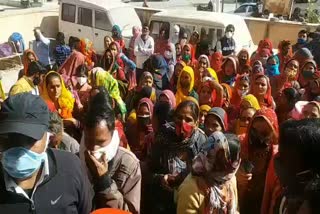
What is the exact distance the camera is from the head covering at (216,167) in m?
2.99

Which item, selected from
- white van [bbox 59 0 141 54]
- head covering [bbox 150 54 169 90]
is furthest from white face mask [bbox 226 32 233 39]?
white van [bbox 59 0 141 54]

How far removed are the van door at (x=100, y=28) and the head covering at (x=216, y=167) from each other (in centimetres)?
990

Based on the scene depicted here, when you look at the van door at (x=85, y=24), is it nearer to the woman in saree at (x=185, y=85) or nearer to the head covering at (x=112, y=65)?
the head covering at (x=112, y=65)

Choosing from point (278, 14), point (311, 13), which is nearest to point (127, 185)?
point (311, 13)

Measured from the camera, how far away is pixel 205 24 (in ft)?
36.4

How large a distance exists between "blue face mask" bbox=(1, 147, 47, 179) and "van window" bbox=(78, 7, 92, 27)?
11159 millimetres

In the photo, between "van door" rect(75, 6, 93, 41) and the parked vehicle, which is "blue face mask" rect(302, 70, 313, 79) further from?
the parked vehicle

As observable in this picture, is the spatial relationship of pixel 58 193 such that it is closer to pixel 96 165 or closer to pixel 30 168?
pixel 30 168

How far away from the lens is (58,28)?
14.5 m

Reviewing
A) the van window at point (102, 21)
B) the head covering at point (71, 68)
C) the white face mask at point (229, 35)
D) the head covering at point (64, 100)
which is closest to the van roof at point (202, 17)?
the white face mask at point (229, 35)

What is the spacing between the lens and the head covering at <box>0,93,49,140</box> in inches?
85.7

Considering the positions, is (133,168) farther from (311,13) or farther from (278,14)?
(278,14)

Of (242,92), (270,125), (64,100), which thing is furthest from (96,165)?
(242,92)

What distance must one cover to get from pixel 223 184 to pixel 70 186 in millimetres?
1077
